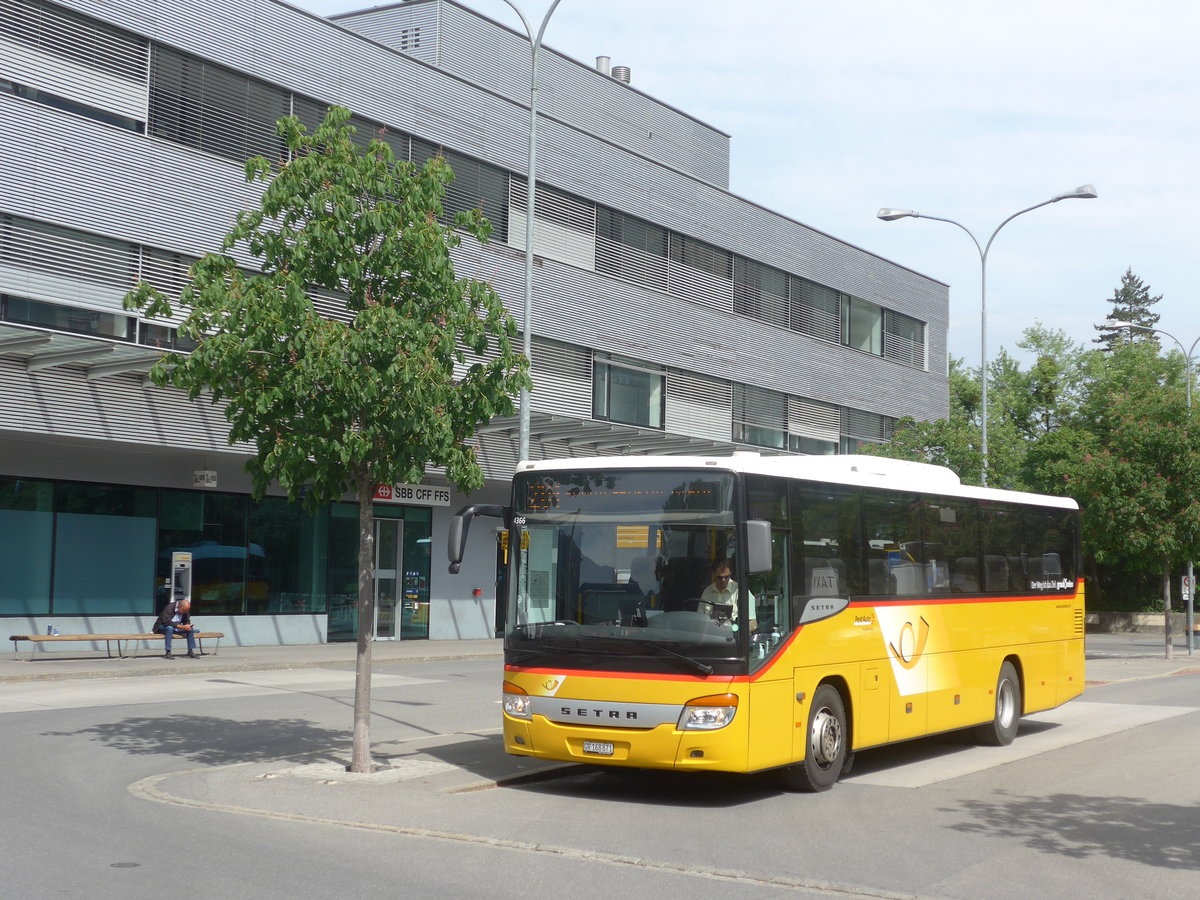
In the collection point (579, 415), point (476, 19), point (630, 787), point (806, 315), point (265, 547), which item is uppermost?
point (476, 19)

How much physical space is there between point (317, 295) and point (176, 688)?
6.45 metres

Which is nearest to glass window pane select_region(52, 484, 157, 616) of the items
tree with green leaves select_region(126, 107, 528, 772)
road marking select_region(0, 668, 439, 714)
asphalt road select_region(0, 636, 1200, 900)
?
road marking select_region(0, 668, 439, 714)

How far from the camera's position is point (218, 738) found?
14.7 metres

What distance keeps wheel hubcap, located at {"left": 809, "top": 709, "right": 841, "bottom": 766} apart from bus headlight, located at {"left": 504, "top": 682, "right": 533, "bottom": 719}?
91.9 inches

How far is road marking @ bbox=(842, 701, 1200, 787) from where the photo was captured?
41.8ft

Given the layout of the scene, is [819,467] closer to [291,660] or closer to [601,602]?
[601,602]

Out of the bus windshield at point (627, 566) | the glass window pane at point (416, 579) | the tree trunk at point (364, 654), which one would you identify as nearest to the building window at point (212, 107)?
the glass window pane at point (416, 579)

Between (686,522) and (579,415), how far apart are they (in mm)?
24431

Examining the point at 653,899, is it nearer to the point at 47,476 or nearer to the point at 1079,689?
the point at 1079,689

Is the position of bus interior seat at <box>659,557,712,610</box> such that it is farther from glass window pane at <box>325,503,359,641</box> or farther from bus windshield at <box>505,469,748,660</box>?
glass window pane at <box>325,503,359,641</box>

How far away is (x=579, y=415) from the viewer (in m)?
35.4

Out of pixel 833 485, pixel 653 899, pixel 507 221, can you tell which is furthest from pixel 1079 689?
pixel 507 221

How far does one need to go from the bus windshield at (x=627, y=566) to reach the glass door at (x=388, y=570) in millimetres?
21755

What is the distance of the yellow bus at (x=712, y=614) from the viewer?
10.7 m
